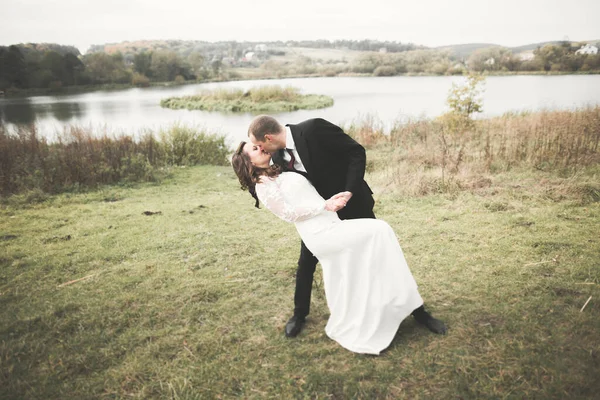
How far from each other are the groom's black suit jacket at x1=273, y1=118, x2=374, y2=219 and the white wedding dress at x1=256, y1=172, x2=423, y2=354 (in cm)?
15

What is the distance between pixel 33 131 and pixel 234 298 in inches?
406

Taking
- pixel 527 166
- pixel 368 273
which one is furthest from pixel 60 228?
pixel 527 166

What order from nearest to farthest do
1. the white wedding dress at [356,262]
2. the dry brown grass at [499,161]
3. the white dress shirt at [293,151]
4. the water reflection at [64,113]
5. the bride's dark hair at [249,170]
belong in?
the white wedding dress at [356,262] < the bride's dark hair at [249,170] < the white dress shirt at [293,151] < the dry brown grass at [499,161] < the water reflection at [64,113]

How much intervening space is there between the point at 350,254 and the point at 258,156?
1084mm

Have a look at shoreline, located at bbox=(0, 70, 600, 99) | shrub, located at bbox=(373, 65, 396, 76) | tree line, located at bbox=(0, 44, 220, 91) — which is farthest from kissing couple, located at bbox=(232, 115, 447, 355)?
shrub, located at bbox=(373, 65, 396, 76)

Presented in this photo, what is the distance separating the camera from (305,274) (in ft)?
10.3

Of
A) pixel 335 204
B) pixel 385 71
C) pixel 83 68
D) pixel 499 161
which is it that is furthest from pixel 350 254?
pixel 385 71

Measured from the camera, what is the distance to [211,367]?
2.78 metres

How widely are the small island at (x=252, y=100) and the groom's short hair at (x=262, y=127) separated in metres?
30.7

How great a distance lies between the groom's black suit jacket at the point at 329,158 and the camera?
288 centimetres

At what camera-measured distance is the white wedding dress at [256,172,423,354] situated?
2699 mm

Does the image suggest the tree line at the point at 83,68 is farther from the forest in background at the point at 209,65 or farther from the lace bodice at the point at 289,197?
the lace bodice at the point at 289,197

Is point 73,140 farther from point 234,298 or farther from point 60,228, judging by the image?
point 234,298

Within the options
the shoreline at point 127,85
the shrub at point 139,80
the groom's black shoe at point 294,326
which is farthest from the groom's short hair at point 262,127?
the shrub at point 139,80
